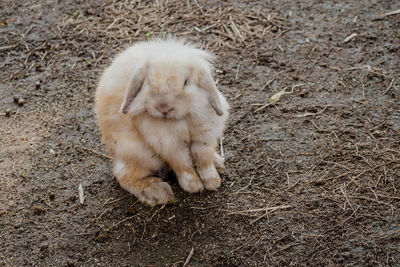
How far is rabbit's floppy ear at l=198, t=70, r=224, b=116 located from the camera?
Result: 3.70 m

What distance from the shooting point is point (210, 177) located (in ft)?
13.8

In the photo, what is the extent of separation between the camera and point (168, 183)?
169 inches

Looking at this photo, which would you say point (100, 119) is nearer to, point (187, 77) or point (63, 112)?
point (187, 77)

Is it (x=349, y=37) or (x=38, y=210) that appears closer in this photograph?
(x=38, y=210)

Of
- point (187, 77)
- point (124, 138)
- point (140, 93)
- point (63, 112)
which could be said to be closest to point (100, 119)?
point (124, 138)

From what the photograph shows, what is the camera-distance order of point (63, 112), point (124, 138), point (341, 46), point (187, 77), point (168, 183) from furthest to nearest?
point (341, 46) < point (63, 112) < point (168, 183) < point (124, 138) < point (187, 77)

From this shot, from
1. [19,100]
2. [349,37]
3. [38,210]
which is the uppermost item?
[349,37]

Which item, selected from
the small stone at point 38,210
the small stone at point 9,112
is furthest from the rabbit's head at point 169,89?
the small stone at point 9,112

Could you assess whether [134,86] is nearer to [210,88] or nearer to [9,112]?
[210,88]


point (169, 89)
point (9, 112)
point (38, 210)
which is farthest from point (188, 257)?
point (9, 112)

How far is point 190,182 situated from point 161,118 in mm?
665

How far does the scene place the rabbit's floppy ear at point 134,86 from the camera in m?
3.66

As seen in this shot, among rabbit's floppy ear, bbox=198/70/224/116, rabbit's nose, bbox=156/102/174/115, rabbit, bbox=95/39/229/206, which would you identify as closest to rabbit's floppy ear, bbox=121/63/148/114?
rabbit, bbox=95/39/229/206

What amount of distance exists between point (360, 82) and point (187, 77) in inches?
95.4
